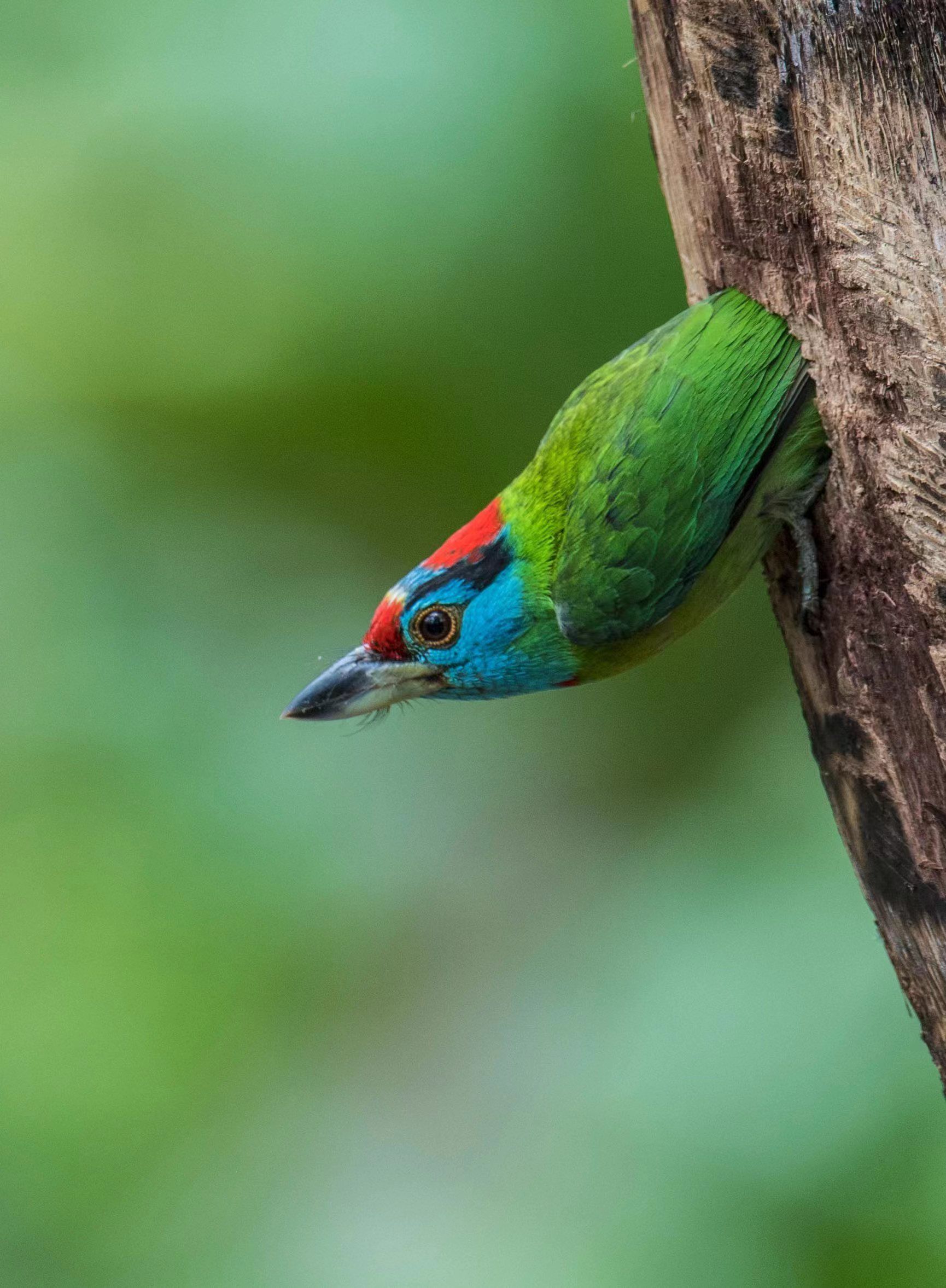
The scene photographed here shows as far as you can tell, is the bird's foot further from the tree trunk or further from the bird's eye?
the bird's eye

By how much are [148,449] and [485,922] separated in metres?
2.33

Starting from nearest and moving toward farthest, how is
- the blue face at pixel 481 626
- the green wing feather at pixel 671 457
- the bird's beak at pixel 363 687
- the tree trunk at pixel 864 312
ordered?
the tree trunk at pixel 864 312 → the green wing feather at pixel 671 457 → the blue face at pixel 481 626 → the bird's beak at pixel 363 687

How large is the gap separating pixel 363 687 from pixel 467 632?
0.32m

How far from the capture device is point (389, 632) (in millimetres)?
3053

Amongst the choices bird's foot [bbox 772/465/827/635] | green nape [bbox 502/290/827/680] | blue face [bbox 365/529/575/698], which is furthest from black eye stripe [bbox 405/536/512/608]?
bird's foot [bbox 772/465/827/635]

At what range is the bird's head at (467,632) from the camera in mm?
2971

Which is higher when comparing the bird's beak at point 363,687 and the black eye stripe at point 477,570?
the black eye stripe at point 477,570

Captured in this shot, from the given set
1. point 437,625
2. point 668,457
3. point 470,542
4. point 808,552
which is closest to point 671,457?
point 668,457

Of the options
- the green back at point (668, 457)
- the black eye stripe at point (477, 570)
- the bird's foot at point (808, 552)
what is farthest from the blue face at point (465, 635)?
the bird's foot at point (808, 552)

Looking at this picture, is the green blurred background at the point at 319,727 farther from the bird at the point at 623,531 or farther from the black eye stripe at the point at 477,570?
the black eye stripe at the point at 477,570

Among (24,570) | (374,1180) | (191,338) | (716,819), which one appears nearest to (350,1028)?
(374,1180)

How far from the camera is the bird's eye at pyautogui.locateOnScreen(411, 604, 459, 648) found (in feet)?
9.88

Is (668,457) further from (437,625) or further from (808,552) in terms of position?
(437,625)

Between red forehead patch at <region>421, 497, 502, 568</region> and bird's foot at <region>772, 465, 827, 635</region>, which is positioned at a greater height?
red forehead patch at <region>421, 497, 502, 568</region>
